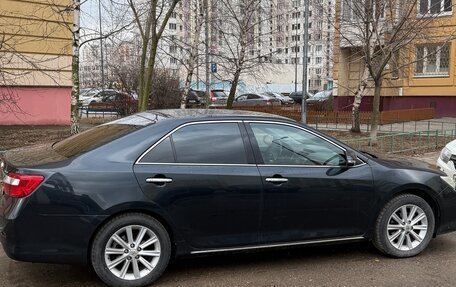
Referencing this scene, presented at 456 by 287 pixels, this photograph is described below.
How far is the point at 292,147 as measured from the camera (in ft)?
15.5

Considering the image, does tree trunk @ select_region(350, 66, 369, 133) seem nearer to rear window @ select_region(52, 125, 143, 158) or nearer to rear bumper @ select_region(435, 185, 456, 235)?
rear bumper @ select_region(435, 185, 456, 235)

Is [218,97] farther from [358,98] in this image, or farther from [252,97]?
[358,98]

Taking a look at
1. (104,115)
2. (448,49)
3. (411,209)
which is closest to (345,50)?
(448,49)

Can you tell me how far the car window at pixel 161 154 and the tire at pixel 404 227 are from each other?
2198 mm

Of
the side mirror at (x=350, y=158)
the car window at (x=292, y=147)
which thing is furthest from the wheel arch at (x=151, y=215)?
the side mirror at (x=350, y=158)

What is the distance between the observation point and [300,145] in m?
4.75

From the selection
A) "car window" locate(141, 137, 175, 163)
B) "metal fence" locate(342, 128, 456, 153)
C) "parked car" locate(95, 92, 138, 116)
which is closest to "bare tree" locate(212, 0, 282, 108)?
"parked car" locate(95, 92, 138, 116)

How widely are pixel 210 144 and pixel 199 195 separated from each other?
1.66ft

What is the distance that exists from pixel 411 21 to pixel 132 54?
15.5 m

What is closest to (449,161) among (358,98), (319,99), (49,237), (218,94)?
(49,237)

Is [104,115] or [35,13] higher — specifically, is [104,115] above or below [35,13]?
below

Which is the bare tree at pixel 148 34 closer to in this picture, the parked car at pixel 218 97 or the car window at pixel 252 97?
the parked car at pixel 218 97

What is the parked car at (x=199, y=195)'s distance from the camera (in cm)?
393

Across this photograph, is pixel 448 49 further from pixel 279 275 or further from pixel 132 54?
pixel 279 275
